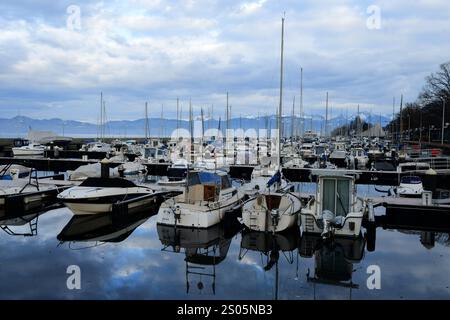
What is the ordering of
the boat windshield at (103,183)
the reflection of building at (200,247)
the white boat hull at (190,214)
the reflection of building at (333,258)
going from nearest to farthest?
1. the reflection of building at (200,247)
2. the reflection of building at (333,258)
3. the white boat hull at (190,214)
4. the boat windshield at (103,183)

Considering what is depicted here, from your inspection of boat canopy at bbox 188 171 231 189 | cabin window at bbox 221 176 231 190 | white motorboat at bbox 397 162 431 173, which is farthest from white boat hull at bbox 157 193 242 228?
white motorboat at bbox 397 162 431 173

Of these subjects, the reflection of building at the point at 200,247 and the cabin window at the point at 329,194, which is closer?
the reflection of building at the point at 200,247

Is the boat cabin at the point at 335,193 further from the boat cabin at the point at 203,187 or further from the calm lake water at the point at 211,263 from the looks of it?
the boat cabin at the point at 203,187

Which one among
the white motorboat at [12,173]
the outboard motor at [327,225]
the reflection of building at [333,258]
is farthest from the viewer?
the white motorboat at [12,173]

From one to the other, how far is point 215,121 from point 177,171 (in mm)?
54740

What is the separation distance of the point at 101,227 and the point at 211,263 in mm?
7460

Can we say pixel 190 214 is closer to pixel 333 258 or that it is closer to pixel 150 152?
pixel 333 258

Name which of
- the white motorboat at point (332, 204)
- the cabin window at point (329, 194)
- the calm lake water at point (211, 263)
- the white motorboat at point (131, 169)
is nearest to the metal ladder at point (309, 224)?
the white motorboat at point (332, 204)

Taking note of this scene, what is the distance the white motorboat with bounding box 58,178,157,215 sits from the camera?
20.9 metres

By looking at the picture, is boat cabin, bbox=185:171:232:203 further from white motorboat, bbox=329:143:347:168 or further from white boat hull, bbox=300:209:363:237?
white motorboat, bbox=329:143:347:168

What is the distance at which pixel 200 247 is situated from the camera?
16.6 metres

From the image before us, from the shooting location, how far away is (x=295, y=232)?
18.9 metres

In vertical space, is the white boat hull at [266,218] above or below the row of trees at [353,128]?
below

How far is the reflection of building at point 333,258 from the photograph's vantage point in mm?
13062
